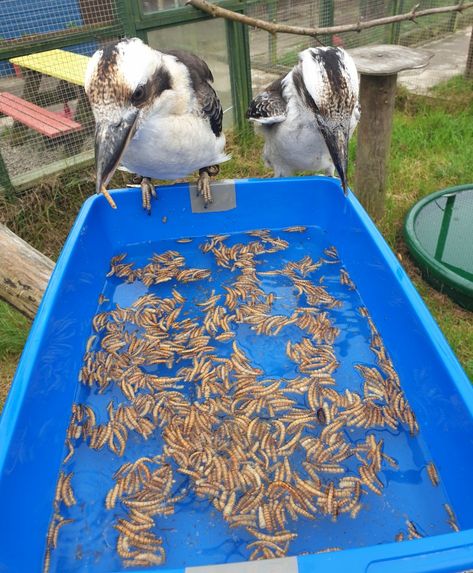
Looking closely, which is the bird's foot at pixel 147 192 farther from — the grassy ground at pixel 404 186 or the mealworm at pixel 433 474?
the mealworm at pixel 433 474

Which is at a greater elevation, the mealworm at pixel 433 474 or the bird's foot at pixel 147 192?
the bird's foot at pixel 147 192

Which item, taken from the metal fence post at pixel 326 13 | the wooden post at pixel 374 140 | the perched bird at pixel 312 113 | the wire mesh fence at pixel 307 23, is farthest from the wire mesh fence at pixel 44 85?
the metal fence post at pixel 326 13

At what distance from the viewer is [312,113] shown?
101 inches

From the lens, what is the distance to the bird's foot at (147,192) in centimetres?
276

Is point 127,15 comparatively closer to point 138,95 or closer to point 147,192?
point 147,192

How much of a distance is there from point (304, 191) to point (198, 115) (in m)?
0.73

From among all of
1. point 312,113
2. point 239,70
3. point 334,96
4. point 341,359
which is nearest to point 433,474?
point 341,359

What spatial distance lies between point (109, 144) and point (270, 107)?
49.8 inches

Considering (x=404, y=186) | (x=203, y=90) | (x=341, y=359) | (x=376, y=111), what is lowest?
(x=404, y=186)

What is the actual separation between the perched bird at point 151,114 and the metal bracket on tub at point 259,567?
4.62 feet

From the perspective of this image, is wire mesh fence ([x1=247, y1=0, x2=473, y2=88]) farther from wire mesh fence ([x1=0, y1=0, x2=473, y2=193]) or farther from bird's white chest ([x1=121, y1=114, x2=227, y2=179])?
bird's white chest ([x1=121, y1=114, x2=227, y2=179])

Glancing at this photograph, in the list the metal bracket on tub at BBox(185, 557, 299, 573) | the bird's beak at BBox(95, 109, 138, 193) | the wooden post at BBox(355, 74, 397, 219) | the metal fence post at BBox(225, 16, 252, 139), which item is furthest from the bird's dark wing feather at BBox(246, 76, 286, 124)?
the metal bracket on tub at BBox(185, 557, 299, 573)

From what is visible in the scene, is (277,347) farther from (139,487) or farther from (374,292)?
(139,487)

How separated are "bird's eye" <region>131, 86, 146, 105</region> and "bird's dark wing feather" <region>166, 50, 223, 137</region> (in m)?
0.60
